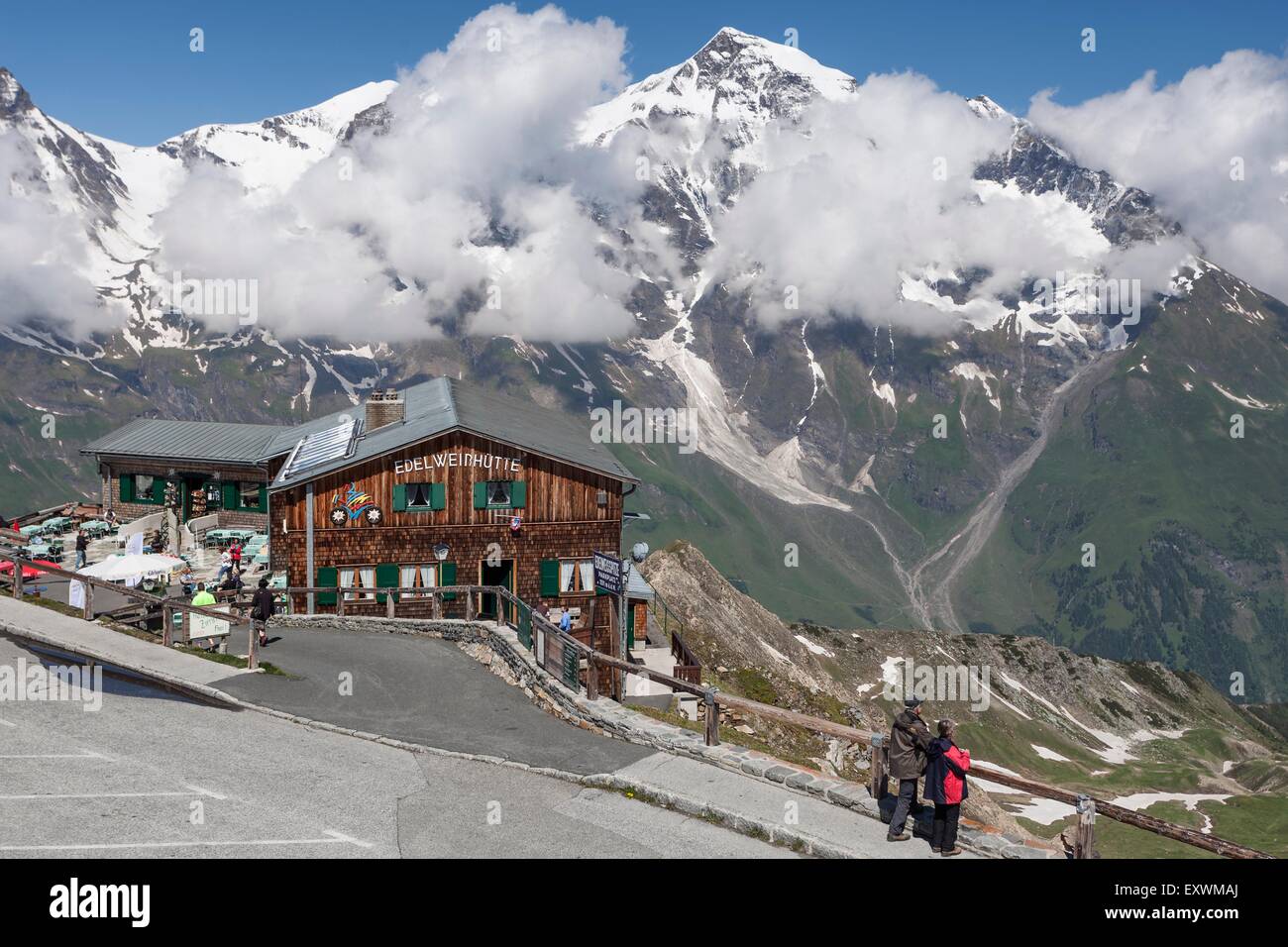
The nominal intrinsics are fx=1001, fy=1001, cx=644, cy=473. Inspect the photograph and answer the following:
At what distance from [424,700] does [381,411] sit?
24.2 m

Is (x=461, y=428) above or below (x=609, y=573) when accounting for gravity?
above

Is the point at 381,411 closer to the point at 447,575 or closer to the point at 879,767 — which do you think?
the point at 447,575

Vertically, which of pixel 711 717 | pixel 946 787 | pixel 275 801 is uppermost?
pixel 711 717

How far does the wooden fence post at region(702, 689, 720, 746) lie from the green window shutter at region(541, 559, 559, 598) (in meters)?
24.0

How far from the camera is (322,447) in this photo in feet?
149

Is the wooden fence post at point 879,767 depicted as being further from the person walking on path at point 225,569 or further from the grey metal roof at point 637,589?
the person walking on path at point 225,569

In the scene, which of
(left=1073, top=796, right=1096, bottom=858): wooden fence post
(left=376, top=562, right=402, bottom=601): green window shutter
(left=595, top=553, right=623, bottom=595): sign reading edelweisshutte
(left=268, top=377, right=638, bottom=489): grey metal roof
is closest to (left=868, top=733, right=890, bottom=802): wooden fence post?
(left=1073, top=796, right=1096, bottom=858): wooden fence post

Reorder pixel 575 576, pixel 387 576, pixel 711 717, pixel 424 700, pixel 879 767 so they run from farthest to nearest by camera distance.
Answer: pixel 575 576 < pixel 387 576 < pixel 424 700 < pixel 711 717 < pixel 879 767

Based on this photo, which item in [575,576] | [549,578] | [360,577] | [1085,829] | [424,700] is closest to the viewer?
[1085,829]

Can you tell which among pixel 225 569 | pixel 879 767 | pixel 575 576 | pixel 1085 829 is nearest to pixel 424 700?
pixel 879 767

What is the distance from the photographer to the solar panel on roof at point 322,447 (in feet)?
139

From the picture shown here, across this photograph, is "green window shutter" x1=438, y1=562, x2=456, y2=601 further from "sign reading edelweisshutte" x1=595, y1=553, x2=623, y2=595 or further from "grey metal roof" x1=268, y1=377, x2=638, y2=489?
"sign reading edelweisshutte" x1=595, y1=553, x2=623, y2=595

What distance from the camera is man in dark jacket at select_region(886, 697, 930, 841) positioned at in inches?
612
